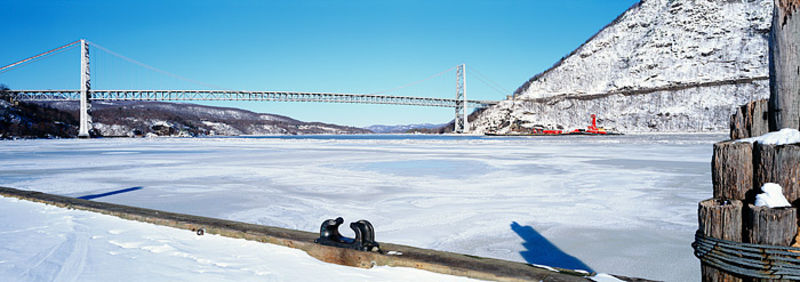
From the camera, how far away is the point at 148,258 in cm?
256

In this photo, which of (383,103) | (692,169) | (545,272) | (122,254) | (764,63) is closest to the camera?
(545,272)

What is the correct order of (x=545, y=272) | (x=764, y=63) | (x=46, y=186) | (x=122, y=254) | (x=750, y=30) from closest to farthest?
(x=545, y=272)
(x=122, y=254)
(x=46, y=186)
(x=764, y=63)
(x=750, y=30)

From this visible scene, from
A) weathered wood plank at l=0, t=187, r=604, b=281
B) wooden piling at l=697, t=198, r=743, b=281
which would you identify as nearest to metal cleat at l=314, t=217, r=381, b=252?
weathered wood plank at l=0, t=187, r=604, b=281

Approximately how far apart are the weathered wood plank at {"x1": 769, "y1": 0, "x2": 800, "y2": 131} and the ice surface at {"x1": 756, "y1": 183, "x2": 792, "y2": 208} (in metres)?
0.23

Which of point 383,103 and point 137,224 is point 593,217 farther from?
point 383,103

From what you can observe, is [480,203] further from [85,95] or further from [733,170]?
[85,95]

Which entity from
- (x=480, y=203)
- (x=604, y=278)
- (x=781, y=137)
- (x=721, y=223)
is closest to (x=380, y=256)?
(x=604, y=278)

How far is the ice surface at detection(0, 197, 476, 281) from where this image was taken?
2.21 metres

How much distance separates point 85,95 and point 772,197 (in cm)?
6350

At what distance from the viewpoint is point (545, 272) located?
1821 millimetres

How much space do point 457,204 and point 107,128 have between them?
92.1 metres

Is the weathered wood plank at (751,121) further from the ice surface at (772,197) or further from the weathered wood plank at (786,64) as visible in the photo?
the ice surface at (772,197)

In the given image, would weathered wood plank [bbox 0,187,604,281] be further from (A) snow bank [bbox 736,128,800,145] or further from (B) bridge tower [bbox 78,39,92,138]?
(B) bridge tower [bbox 78,39,92,138]

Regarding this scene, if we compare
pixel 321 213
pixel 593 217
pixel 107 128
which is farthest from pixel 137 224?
pixel 107 128
